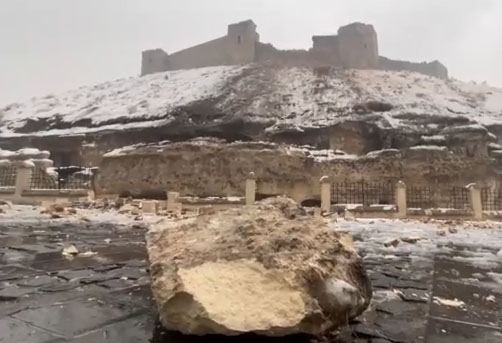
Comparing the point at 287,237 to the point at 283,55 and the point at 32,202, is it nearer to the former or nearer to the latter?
the point at 32,202

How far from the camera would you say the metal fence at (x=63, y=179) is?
2052cm

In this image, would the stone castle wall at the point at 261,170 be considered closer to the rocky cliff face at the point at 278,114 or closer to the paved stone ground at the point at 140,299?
the rocky cliff face at the point at 278,114

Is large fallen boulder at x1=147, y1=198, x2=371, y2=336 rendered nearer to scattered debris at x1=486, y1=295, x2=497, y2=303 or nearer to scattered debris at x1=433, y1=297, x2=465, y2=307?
scattered debris at x1=433, y1=297, x2=465, y2=307

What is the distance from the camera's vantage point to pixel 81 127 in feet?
124

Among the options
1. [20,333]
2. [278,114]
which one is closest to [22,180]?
[20,333]

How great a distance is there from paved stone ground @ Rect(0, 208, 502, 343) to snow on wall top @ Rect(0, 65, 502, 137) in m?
27.7

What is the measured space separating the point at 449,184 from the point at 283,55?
29829 mm

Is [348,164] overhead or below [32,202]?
overhead

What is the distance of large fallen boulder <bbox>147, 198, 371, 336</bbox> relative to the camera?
214cm

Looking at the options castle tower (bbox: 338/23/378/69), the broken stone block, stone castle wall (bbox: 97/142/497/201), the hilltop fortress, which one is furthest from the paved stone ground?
castle tower (bbox: 338/23/378/69)

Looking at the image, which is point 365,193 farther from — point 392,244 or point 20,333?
point 20,333

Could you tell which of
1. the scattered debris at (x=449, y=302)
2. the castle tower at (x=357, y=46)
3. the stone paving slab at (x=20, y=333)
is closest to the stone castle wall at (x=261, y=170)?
the scattered debris at (x=449, y=302)

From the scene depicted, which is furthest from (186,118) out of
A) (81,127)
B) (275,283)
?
(275,283)

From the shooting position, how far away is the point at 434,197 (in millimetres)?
24672
